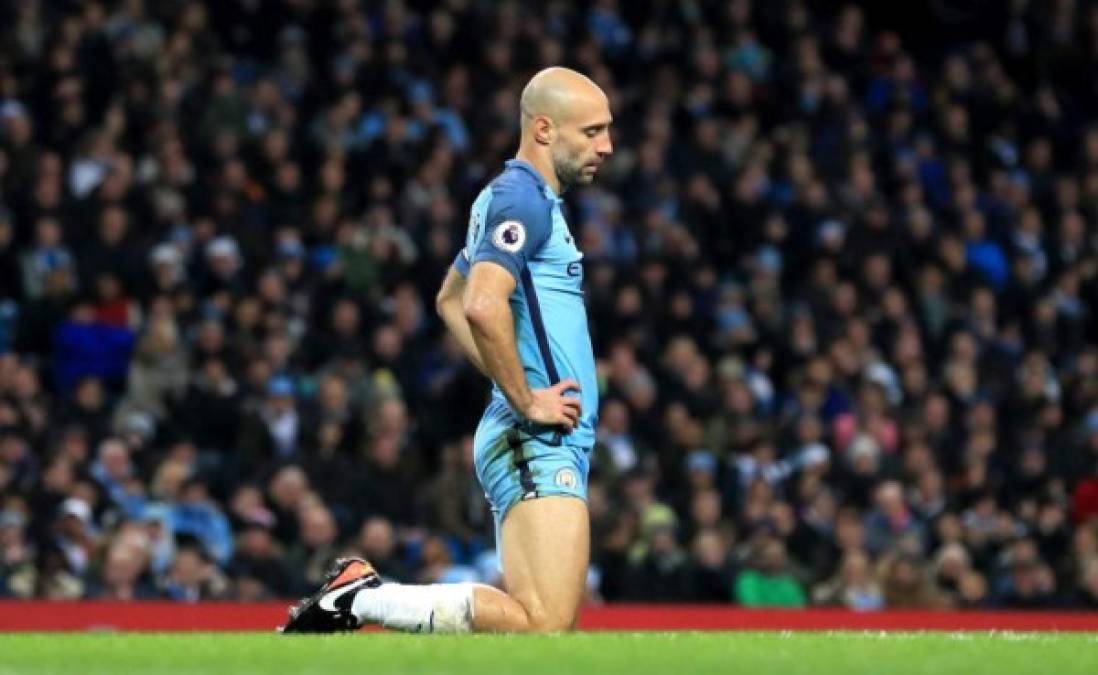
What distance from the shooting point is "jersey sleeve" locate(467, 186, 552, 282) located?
8414mm

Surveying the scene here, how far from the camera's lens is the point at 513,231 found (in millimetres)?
8445

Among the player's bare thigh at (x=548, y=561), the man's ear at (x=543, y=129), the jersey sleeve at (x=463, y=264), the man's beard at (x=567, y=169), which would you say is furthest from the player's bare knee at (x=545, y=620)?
the man's ear at (x=543, y=129)

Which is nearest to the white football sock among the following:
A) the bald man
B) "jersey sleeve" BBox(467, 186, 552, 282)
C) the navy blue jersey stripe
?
the bald man

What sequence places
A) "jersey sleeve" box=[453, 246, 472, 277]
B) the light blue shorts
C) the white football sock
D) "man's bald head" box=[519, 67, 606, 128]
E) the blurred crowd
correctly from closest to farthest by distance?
the white football sock → the light blue shorts → "man's bald head" box=[519, 67, 606, 128] → "jersey sleeve" box=[453, 246, 472, 277] → the blurred crowd

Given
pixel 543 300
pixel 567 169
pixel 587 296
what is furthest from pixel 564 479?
pixel 587 296

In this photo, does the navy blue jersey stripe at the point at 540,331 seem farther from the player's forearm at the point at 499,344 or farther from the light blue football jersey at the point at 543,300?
the player's forearm at the point at 499,344

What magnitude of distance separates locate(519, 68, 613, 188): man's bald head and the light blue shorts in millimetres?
958

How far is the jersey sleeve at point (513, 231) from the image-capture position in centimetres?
841

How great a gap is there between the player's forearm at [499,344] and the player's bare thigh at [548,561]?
36 centimetres

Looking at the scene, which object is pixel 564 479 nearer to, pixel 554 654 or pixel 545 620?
pixel 545 620

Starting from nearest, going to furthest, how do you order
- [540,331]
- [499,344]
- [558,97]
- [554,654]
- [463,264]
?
[554,654] < [499,344] < [540,331] < [558,97] < [463,264]

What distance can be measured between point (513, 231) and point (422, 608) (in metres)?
1.35

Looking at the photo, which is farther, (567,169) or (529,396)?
(567,169)

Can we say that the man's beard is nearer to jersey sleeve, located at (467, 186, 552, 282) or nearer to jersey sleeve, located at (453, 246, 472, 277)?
jersey sleeve, located at (467, 186, 552, 282)
